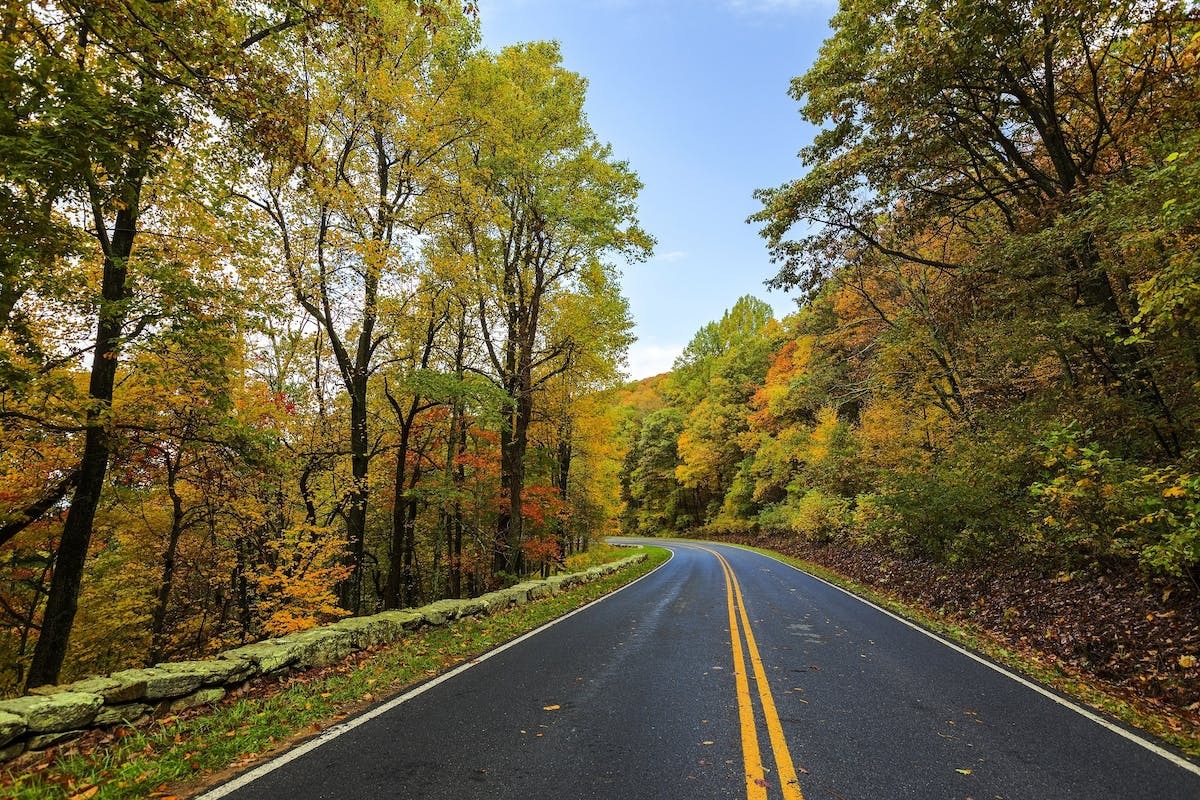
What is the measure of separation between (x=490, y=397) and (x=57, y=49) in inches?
323

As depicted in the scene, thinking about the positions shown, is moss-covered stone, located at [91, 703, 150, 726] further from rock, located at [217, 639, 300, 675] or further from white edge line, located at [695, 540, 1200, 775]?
white edge line, located at [695, 540, 1200, 775]

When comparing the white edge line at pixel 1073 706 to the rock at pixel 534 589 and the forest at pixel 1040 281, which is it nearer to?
the forest at pixel 1040 281

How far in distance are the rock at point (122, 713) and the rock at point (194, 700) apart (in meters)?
0.16

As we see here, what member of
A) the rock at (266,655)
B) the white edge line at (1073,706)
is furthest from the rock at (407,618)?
the white edge line at (1073,706)

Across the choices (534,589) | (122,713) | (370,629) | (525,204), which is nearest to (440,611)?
(370,629)

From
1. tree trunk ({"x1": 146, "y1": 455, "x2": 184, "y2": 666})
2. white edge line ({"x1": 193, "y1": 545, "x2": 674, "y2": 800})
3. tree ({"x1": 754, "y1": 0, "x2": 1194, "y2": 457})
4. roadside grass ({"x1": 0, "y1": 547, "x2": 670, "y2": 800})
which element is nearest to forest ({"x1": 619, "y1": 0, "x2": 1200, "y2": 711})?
tree ({"x1": 754, "y1": 0, "x2": 1194, "y2": 457})

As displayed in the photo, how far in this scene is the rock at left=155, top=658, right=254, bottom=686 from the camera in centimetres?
490

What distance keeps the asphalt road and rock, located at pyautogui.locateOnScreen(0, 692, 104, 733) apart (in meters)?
1.57

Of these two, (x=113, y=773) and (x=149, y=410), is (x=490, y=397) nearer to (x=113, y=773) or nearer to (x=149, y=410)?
(x=149, y=410)

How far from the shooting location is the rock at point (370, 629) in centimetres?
687

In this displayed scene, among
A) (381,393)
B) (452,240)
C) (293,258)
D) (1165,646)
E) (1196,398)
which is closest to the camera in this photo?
(1165,646)

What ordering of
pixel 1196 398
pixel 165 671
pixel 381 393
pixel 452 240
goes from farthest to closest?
1. pixel 381 393
2. pixel 452 240
3. pixel 1196 398
4. pixel 165 671

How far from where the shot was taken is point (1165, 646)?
600 cm

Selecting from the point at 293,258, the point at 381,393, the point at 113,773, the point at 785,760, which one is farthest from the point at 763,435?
the point at 113,773
